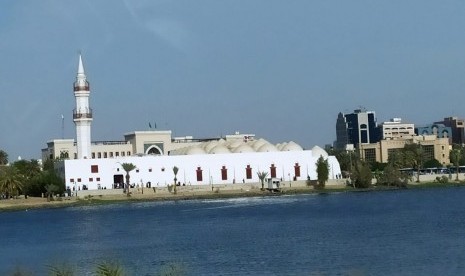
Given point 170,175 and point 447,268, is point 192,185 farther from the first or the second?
point 447,268

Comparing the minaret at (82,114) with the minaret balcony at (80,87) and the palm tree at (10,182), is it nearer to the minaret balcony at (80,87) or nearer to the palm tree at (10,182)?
the minaret balcony at (80,87)

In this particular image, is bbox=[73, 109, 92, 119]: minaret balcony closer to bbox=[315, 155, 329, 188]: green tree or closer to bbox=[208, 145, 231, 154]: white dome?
bbox=[208, 145, 231, 154]: white dome

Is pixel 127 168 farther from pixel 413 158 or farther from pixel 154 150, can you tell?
pixel 413 158

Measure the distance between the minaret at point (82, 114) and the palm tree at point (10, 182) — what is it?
26.3ft

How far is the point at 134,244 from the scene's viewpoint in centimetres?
4959

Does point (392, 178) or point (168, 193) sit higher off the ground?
point (392, 178)

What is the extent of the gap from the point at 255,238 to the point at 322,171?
55.1 meters

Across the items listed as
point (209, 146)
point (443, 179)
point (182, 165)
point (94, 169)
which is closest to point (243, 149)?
point (209, 146)

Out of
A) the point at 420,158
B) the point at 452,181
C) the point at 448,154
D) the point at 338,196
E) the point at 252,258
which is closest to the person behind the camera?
the point at 252,258

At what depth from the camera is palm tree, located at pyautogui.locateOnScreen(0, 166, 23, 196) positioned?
96875mm

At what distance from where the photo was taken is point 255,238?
1964 inches

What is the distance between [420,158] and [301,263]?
315 feet

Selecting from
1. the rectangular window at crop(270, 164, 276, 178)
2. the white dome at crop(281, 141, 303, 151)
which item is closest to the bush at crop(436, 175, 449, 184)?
the white dome at crop(281, 141, 303, 151)

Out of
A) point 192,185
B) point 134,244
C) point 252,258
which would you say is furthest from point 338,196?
point 252,258
